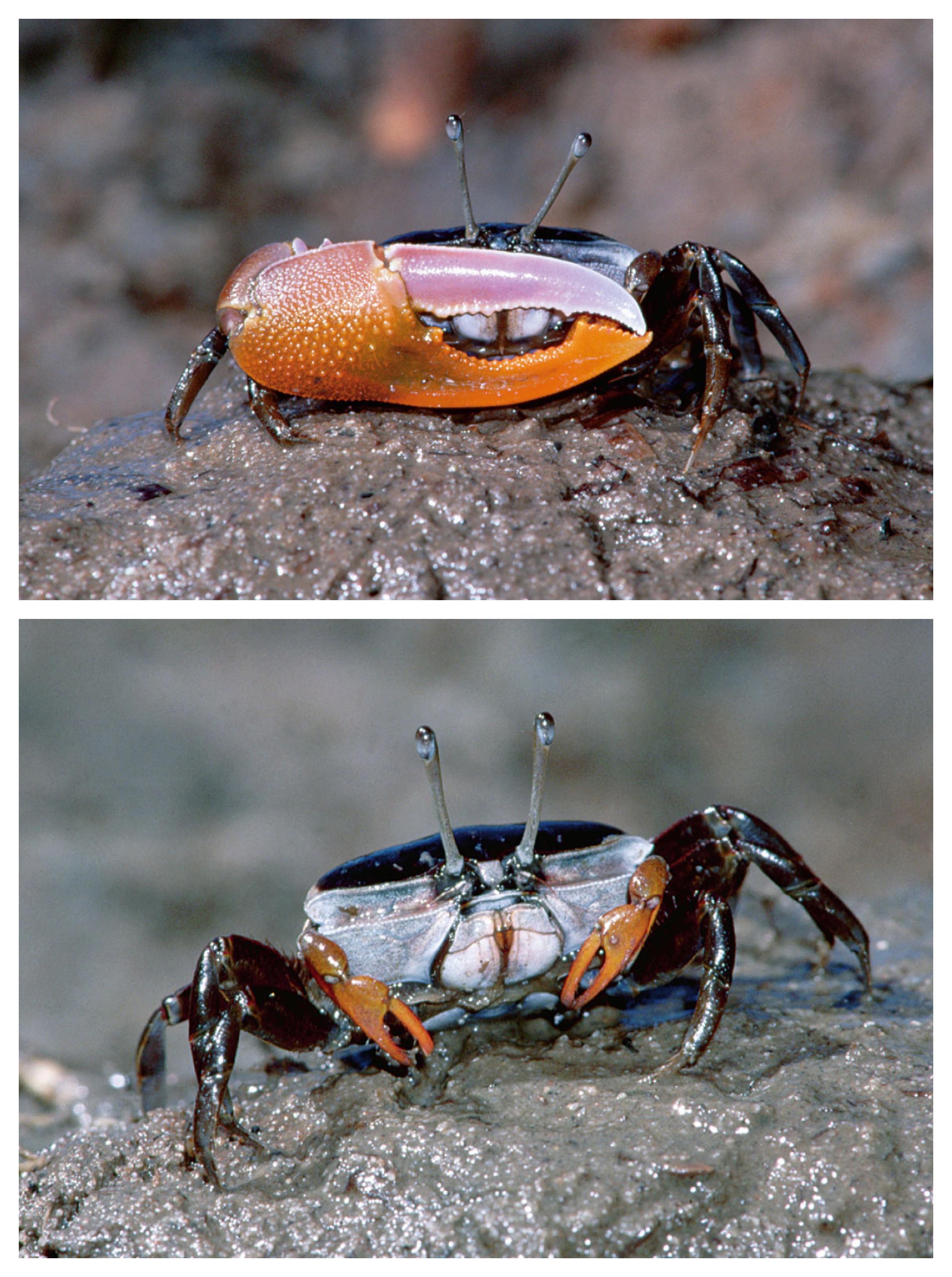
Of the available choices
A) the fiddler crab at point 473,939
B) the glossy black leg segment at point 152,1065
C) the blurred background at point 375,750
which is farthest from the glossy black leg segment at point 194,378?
the blurred background at point 375,750

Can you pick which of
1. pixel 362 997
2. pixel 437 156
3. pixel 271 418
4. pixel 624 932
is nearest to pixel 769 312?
pixel 271 418

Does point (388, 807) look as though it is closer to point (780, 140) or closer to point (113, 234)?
point (113, 234)

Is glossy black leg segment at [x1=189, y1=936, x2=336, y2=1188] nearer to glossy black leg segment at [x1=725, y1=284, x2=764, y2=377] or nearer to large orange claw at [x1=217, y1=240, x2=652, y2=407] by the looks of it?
large orange claw at [x1=217, y1=240, x2=652, y2=407]

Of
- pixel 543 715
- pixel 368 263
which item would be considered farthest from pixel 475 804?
pixel 368 263

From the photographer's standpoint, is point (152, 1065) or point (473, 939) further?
point (152, 1065)

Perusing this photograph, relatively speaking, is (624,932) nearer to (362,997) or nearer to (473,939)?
(473,939)

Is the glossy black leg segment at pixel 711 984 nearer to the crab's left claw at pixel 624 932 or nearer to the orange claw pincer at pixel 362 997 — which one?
the crab's left claw at pixel 624 932

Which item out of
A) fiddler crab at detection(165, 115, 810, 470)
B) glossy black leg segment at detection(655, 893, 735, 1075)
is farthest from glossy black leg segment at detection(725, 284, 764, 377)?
glossy black leg segment at detection(655, 893, 735, 1075)
